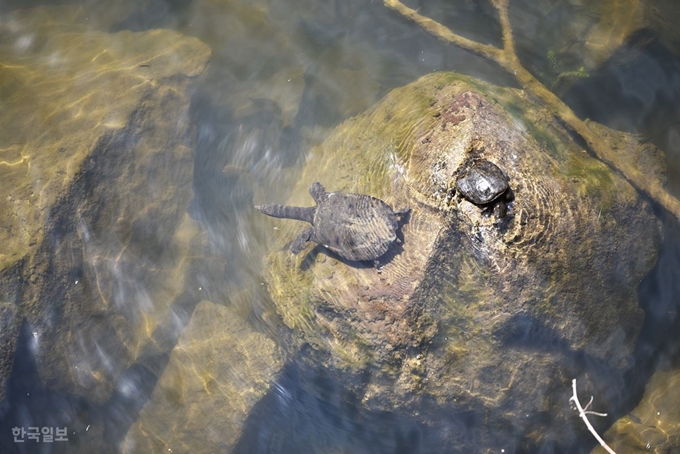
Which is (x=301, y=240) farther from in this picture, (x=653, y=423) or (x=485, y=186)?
(x=653, y=423)

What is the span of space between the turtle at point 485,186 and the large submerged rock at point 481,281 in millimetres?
112

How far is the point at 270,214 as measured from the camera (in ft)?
19.9

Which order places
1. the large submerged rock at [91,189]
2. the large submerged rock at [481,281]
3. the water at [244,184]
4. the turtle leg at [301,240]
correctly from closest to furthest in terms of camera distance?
the large submerged rock at [481,281], the turtle leg at [301,240], the large submerged rock at [91,189], the water at [244,184]

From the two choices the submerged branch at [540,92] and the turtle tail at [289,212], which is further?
the turtle tail at [289,212]

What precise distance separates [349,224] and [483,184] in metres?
1.57

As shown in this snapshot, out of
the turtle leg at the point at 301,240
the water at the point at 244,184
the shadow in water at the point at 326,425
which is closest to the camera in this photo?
the shadow in water at the point at 326,425

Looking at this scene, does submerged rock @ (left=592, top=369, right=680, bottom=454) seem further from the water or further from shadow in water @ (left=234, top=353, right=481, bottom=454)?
shadow in water @ (left=234, top=353, right=481, bottom=454)

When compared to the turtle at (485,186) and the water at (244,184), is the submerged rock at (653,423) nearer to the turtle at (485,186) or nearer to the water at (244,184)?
the water at (244,184)

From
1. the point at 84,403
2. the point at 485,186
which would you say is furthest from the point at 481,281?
the point at 84,403

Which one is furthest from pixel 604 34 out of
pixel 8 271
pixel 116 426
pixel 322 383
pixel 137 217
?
pixel 116 426

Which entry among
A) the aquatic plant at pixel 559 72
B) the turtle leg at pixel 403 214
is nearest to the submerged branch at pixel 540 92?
the aquatic plant at pixel 559 72

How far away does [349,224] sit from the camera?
5094mm

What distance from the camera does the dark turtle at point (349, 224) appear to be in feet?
15.8

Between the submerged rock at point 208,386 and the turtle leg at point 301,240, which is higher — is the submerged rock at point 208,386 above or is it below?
below
